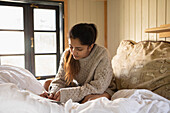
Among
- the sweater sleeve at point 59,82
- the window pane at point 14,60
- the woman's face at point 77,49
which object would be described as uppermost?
the woman's face at point 77,49

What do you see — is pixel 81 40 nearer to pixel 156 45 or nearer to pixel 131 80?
pixel 131 80

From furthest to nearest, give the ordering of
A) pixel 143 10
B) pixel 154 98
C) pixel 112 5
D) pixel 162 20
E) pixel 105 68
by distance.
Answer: pixel 112 5, pixel 143 10, pixel 162 20, pixel 105 68, pixel 154 98

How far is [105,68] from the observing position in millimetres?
1208

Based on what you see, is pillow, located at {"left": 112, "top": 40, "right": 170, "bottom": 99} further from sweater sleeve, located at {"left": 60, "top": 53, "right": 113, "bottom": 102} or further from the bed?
sweater sleeve, located at {"left": 60, "top": 53, "right": 113, "bottom": 102}

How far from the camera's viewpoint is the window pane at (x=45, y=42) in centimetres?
256

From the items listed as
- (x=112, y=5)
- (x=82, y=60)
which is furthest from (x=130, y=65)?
(x=112, y=5)

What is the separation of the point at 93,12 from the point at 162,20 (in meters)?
1.28

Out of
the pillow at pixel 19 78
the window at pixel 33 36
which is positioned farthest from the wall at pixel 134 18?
the pillow at pixel 19 78

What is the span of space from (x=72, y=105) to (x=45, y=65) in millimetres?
1964

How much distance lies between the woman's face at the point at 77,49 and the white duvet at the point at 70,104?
46 cm

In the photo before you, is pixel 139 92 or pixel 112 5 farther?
pixel 112 5

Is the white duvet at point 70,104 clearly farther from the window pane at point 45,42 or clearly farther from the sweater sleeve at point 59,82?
the window pane at point 45,42

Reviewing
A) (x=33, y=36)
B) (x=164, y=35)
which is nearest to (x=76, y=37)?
(x=164, y=35)

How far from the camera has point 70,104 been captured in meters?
0.74
